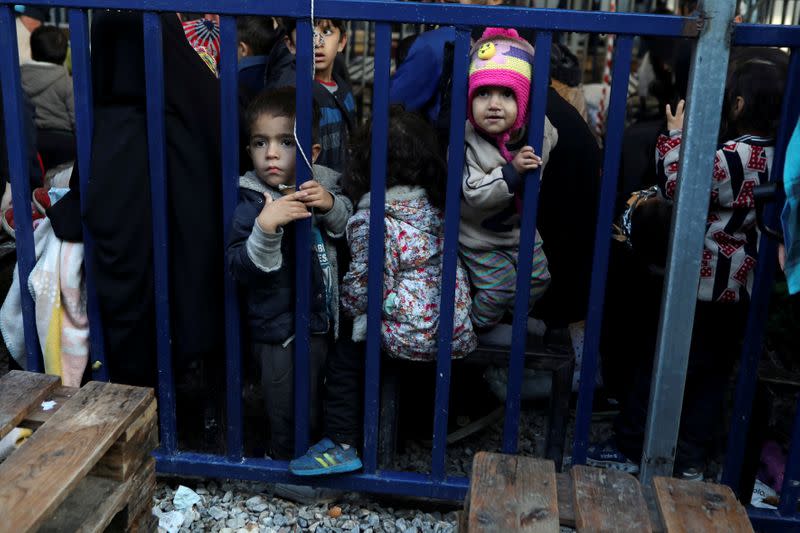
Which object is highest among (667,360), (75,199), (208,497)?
(75,199)

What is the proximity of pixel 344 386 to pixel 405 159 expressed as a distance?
772 millimetres

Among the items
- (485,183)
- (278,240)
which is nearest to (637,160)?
(485,183)

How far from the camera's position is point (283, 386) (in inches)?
117

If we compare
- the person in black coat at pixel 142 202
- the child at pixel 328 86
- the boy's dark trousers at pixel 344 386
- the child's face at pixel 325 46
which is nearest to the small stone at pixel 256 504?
the boy's dark trousers at pixel 344 386

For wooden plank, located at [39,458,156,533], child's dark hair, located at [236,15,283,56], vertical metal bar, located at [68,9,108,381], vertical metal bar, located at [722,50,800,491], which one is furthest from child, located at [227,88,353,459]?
child's dark hair, located at [236,15,283,56]

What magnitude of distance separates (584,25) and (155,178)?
4.35 feet

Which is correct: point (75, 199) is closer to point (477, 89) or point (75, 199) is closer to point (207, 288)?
point (207, 288)

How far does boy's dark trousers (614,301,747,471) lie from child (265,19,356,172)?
1.36 meters

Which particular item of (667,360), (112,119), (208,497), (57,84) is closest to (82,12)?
(112,119)

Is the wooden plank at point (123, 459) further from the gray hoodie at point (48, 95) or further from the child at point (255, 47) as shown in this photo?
the gray hoodie at point (48, 95)

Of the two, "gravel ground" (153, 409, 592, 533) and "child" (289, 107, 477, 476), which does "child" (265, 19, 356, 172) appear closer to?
"child" (289, 107, 477, 476)

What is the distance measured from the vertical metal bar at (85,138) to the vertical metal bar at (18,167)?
0.17 meters

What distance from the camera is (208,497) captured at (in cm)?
314

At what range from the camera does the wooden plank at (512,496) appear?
77.0 inches
